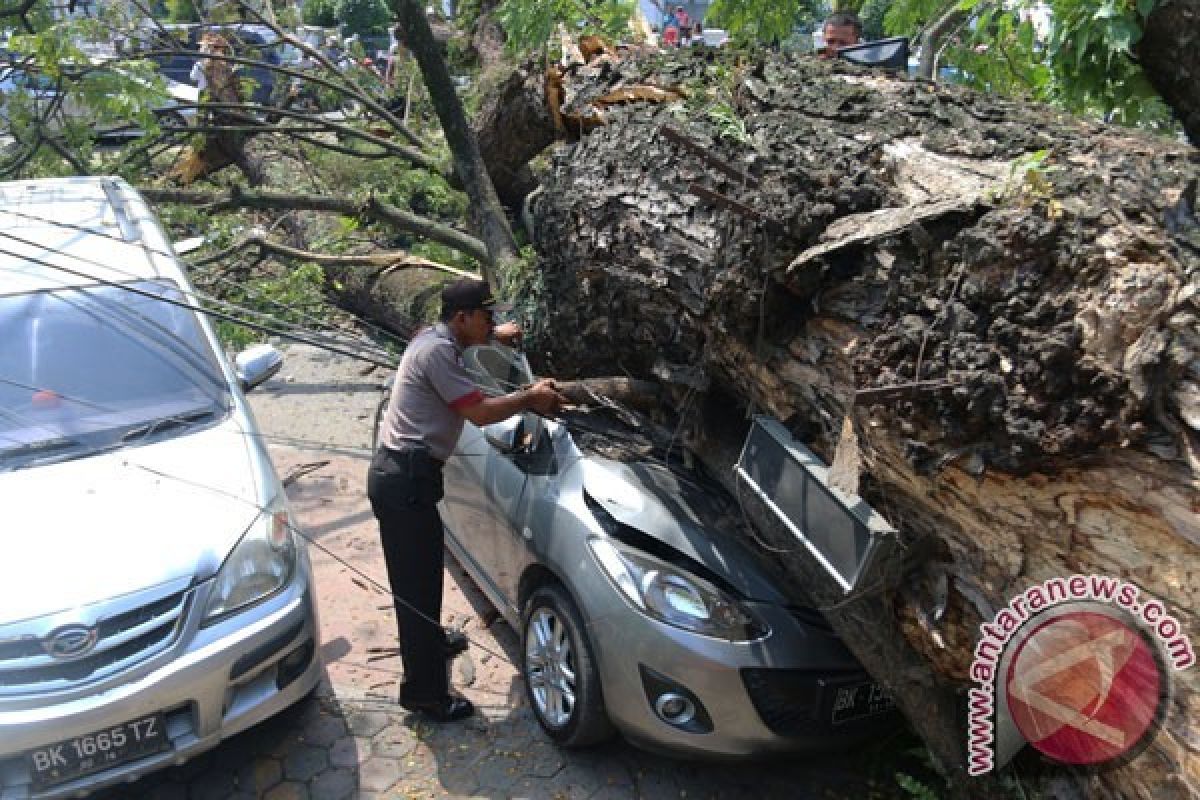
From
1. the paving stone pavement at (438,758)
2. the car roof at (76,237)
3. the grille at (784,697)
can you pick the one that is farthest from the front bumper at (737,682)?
the car roof at (76,237)

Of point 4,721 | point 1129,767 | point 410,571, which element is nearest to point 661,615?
point 410,571

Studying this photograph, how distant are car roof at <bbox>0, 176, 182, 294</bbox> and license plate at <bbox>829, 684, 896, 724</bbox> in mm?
3540

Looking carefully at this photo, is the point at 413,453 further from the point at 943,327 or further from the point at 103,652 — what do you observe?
the point at 943,327

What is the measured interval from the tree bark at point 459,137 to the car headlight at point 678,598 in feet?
11.5

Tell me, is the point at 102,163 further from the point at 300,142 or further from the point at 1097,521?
the point at 1097,521

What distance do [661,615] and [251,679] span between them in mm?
1536

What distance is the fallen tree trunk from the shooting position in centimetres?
204

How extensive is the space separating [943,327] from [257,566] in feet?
8.56

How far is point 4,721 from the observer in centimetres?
296

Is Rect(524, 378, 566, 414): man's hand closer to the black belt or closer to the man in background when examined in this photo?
the black belt

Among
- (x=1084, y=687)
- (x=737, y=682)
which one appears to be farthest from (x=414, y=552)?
(x=1084, y=687)

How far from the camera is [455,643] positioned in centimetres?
446

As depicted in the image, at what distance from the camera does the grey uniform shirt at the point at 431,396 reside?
3740 mm

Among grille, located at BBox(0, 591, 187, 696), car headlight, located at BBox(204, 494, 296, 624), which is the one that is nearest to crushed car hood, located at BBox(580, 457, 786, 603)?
car headlight, located at BBox(204, 494, 296, 624)
